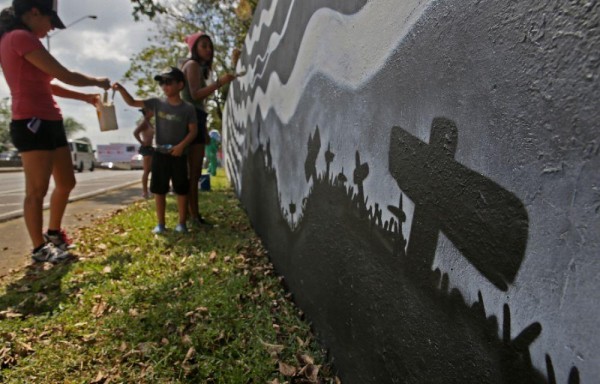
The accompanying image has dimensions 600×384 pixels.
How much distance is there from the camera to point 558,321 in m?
0.74

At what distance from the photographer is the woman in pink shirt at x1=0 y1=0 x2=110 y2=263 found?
3.12 metres

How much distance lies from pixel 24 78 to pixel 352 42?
8.91 ft

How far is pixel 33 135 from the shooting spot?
3273 mm

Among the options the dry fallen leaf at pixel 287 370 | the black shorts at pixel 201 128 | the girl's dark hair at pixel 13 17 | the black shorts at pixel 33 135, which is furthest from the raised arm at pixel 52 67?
the dry fallen leaf at pixel 287 370

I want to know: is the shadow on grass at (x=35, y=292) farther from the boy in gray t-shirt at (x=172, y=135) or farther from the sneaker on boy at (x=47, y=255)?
the boy in gray t-shirt at (x=172, y=135)

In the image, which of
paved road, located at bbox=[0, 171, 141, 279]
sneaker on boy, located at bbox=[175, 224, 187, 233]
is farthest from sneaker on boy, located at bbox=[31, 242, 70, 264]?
sneaker on boy, located at bbox=[175, 224, 187, 233]

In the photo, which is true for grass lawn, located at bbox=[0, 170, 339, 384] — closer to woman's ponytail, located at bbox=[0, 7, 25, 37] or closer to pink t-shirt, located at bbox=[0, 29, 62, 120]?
pink t-shirt, located at bbox=[0, 29, 62, 120]

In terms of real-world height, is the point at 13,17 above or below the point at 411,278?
above

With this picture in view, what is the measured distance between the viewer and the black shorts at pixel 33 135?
10.7 feet

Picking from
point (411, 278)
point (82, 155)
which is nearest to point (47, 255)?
point (411, 278)

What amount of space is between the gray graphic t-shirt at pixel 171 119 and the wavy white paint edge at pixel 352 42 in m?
1.76

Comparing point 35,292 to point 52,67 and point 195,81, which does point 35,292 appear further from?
point 195,81

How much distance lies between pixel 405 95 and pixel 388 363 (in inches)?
33.7

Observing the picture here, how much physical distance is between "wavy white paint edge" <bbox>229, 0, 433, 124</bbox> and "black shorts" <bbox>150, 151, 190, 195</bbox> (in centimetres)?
188
